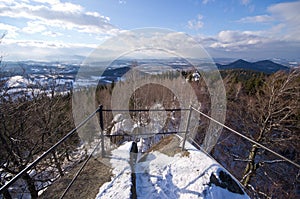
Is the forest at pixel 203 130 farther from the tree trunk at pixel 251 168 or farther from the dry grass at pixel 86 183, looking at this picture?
the dry grass at pixel 86 183

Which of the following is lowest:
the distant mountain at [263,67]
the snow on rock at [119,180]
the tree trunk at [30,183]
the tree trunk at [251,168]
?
the tree trunk at [251,168]

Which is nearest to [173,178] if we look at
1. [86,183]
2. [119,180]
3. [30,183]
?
[119,180]

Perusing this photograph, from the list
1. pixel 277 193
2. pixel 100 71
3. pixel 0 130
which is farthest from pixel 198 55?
Result: pixel 277 193

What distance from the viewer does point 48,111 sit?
9.23 meters

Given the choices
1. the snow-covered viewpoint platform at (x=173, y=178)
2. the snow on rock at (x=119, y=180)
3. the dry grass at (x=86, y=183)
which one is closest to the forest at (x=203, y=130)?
the dry grass at (x=86, y=183)

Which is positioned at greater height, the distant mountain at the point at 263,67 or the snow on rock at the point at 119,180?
the distant mountain at the point at 263,67

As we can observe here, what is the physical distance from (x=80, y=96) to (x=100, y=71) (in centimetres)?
1066

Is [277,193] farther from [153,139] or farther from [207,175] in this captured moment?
[207,175]

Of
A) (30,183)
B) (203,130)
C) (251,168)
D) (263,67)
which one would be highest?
(263,67)

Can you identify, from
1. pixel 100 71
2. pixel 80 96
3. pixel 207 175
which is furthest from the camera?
pixel 80 96

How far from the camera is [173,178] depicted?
3.37 metres

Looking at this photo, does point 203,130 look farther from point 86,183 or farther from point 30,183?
point 86,183

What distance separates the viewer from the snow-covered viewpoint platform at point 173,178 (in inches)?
119

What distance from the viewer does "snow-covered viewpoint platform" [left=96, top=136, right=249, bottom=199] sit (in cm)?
302
